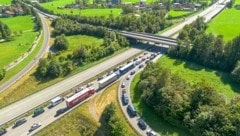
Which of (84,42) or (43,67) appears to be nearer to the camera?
(43,67)

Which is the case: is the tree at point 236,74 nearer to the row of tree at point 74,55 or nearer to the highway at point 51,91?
the highway at point 51,91

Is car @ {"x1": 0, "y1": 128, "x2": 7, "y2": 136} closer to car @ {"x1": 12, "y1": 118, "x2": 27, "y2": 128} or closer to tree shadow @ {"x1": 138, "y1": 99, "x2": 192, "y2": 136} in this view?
car @ {"x1": 12, "y1": 118, "x2": 27, "y2": 128}

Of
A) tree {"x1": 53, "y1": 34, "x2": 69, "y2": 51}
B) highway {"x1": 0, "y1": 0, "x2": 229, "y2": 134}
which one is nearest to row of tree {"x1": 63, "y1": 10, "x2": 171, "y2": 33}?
highway {"x1": 0, "y1": 0, "x2": 229, "y2": 134}

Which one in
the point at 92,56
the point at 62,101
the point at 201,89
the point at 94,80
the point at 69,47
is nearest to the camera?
the point at 201,89

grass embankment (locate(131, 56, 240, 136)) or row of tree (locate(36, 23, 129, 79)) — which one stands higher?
row of tree (locate(36, 23, 129, 79))

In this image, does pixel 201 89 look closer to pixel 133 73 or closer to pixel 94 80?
pixel 133 73

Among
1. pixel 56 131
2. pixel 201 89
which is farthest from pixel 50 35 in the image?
pixel 201 89

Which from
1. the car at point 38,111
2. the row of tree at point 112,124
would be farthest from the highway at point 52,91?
the row of tree at point 112,124
